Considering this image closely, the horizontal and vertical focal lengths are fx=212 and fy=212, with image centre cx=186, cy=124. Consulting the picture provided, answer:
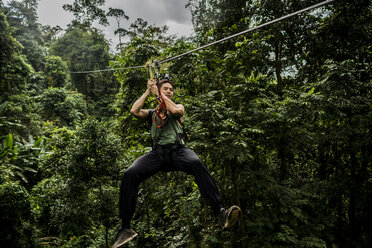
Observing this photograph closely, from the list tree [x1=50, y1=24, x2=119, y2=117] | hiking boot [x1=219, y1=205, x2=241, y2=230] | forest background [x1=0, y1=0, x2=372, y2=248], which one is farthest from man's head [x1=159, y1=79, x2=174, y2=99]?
tree [x1=50, y1=24, x2=119, y2=117]

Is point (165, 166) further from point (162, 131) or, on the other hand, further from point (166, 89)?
point (166, 89)

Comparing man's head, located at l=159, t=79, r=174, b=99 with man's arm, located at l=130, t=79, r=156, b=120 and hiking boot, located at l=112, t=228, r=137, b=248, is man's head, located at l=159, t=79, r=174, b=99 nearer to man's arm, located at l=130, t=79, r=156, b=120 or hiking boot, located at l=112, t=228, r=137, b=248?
man's arm, located at l=130, t=79, r=156, b=120

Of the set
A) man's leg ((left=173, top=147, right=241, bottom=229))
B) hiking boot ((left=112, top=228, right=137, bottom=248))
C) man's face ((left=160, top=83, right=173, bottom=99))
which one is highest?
man's face ((left=160, top=83, right=173, bottom=99))

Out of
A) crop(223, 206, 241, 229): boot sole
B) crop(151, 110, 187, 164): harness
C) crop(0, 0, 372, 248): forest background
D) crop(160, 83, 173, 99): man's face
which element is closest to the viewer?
crop(223, 206, 241, 229): boot sole

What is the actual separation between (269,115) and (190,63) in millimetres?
2103

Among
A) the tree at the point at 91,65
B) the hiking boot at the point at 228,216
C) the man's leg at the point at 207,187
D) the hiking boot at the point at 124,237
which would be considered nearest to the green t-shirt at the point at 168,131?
the man's leg at the point at 207,187

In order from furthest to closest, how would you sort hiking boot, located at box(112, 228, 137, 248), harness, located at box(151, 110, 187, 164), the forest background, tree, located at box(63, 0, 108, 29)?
1. tree, located at box(63, 0, 108, 29)
2. the forest background
3. harness, located at box(151, 110, 187, 164)
4. hiking boot, located at box(112, 228, 137, 248)

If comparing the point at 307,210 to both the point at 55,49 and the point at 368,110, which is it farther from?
the point at 55,49

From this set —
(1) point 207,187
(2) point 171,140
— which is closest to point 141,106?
(2) point 171,140

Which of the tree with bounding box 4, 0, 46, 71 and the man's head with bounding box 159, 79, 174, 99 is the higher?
the tree with bounding box 4, 0, 46, 71

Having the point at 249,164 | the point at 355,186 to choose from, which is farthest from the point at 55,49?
the point at 355,186

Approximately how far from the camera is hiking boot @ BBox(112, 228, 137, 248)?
2.27m

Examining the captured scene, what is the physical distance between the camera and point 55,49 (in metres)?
22.2

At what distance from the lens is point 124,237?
2.32m
